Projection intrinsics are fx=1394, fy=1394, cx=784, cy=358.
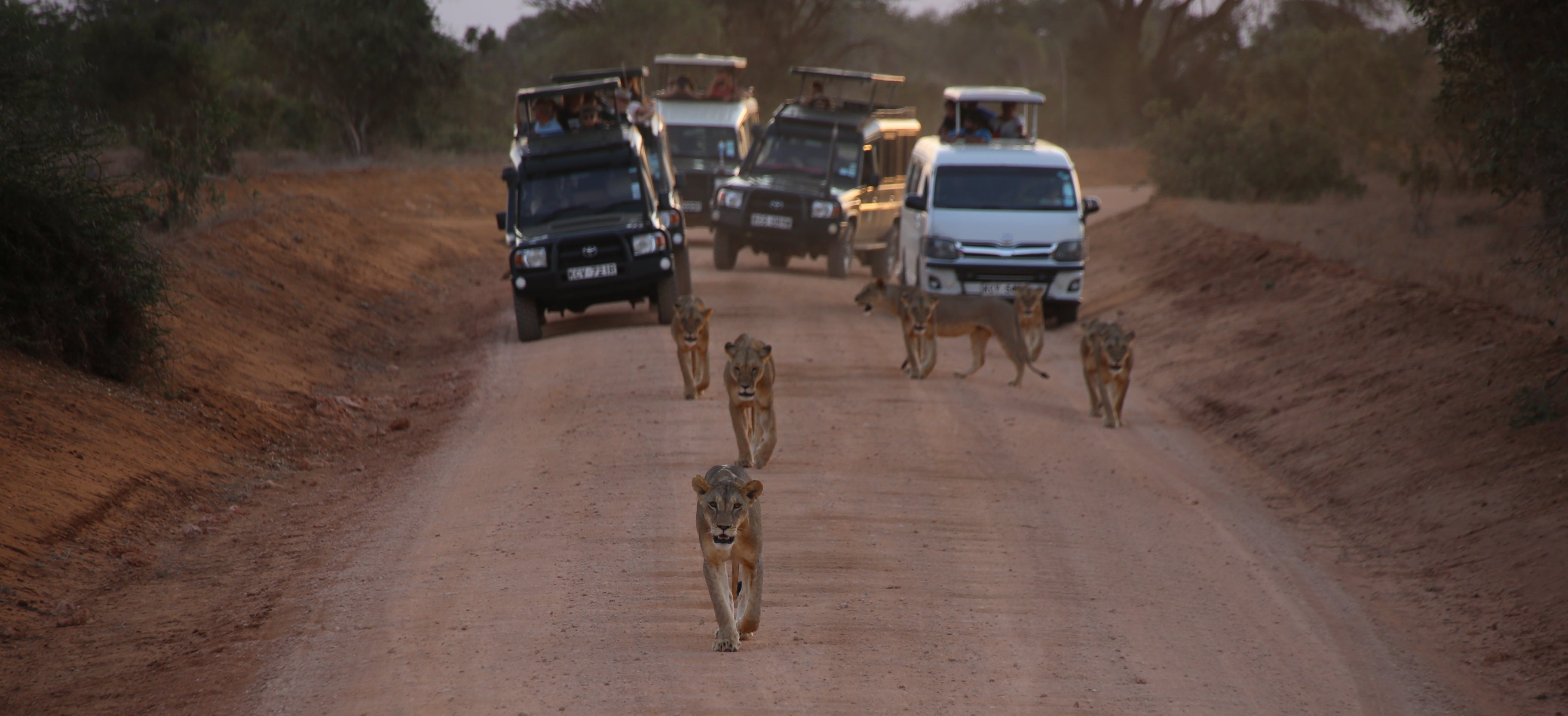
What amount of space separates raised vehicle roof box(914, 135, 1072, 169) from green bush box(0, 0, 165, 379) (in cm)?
1000

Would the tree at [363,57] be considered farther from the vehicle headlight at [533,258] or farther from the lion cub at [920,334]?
the lion cub at [920,334]

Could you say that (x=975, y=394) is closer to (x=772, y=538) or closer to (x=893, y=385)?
(x=893, y=385)

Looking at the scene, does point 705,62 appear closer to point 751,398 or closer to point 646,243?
point 646,243

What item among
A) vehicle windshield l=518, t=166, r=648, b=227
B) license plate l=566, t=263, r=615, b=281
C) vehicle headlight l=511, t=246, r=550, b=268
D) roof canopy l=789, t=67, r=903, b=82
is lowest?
license plate l=566, t=263, r=615, b=281

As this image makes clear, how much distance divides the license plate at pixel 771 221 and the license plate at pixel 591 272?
6.26m

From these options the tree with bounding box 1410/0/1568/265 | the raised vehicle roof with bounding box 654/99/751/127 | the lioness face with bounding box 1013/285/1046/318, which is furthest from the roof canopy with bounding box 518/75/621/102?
the tree with bounding box 1410/0/1568/265

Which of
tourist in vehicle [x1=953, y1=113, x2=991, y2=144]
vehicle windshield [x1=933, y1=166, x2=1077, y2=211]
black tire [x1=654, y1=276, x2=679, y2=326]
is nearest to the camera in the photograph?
black tire [x1=654, y1=276, x2=679, y2=326]

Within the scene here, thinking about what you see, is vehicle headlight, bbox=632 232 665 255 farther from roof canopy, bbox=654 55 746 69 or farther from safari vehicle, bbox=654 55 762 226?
roof canopy, bbox=654 55 746 69

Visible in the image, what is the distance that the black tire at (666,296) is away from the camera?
17.0 meters

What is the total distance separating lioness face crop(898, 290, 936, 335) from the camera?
1405cm

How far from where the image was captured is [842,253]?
22.8 m

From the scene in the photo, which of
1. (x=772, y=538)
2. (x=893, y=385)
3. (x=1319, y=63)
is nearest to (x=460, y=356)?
(x=893, y=385)

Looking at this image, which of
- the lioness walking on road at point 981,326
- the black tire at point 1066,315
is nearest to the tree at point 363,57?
the black tire at point 1066,315

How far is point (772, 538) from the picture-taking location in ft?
27.2
